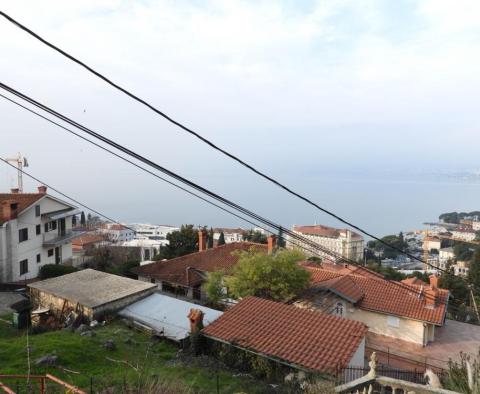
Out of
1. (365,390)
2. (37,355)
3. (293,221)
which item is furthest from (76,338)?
(293,221)

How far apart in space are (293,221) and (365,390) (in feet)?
440

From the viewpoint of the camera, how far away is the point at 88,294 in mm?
14211

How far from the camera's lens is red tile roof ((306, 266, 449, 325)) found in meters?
16.5

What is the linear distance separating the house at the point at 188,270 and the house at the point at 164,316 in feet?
18.1

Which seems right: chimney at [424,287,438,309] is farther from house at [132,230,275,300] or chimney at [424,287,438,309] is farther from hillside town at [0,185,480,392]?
house at [132,230,275,300]

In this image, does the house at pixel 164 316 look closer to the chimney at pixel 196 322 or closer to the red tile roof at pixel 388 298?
the chimney at pixel 196 322

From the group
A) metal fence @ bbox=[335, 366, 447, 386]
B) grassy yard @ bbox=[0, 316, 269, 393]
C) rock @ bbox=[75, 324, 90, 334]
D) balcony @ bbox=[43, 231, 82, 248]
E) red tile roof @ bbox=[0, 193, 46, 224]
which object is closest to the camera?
grassy yard @ bbox=[0, 316, 269, 393]

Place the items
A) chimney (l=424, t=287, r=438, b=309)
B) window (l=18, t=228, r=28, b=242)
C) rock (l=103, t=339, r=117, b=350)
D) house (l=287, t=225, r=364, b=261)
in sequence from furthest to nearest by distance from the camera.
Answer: house (l=287, t=225, r=364, b=261) < window (l=18, t=228, r=28, b=242) < chimney (l=424, t=287, r=438, b=309) < rock (l=103, t=339, r=117, b=350)

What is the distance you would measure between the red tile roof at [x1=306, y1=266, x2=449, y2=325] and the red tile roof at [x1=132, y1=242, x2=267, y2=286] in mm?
4777

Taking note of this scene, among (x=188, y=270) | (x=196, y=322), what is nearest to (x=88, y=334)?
(x=196, y=322)

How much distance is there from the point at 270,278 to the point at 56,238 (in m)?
16.2

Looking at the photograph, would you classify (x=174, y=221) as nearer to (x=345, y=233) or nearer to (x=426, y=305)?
(x=345, y=233)

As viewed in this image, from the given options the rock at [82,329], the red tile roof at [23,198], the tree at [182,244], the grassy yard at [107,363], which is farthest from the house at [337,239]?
the grassy yard at [107,363]

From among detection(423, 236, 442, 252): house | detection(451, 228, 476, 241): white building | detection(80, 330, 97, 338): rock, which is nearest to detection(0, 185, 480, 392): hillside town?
detection(80, 330, 97, 338): rock
